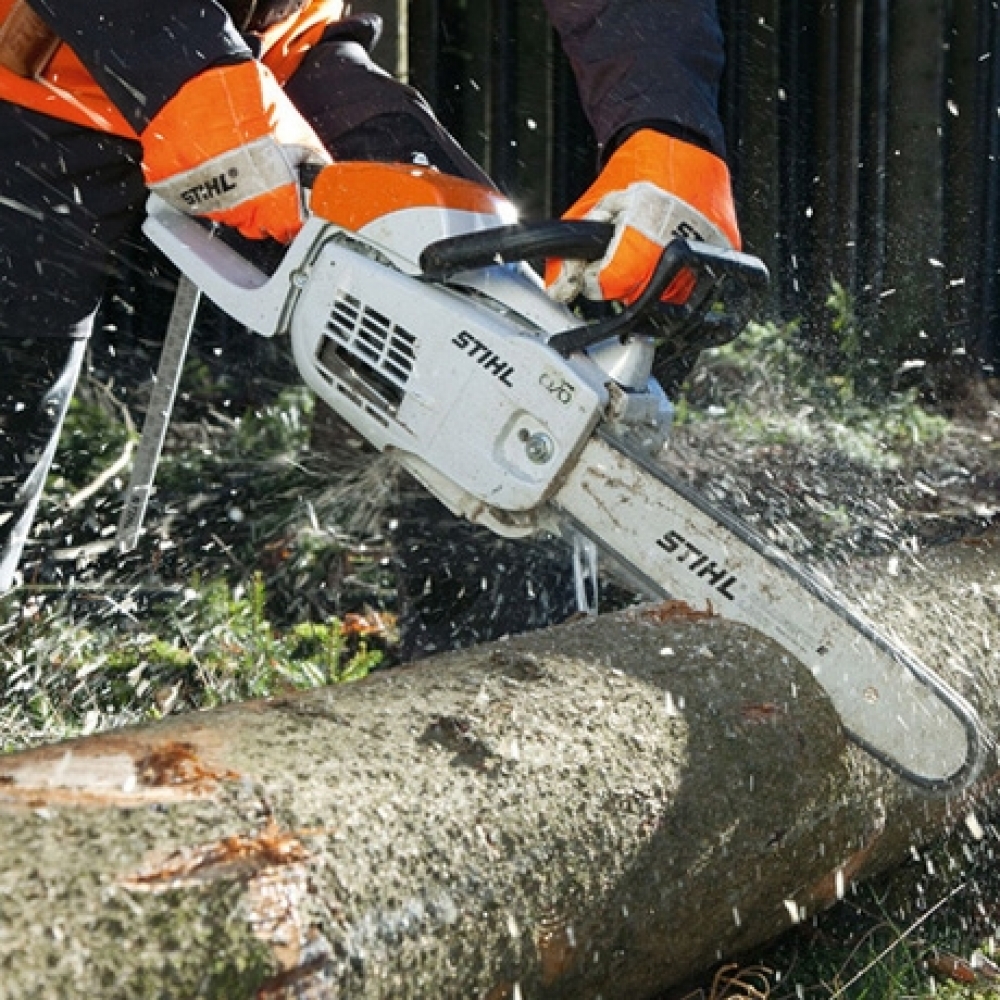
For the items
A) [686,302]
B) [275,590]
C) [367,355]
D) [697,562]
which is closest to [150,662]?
[275,590]

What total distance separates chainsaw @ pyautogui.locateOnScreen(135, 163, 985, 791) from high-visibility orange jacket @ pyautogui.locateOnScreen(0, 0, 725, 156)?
0.28 m

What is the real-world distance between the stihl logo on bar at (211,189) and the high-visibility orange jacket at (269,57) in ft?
0.41

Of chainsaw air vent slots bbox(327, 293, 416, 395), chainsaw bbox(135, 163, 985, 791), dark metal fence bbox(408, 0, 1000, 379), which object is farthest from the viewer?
dark metal fence bbox(408, 0, 1000, 379)

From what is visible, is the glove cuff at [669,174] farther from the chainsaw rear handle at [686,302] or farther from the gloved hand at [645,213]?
the chainsaw rear handle at [686,302]

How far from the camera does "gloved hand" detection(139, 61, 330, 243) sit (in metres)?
2.43

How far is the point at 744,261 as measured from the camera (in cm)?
242

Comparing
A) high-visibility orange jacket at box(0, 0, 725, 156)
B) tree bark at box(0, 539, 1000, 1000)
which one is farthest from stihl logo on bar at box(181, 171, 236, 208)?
tree bark at box(0, 539, 1000, 1000)

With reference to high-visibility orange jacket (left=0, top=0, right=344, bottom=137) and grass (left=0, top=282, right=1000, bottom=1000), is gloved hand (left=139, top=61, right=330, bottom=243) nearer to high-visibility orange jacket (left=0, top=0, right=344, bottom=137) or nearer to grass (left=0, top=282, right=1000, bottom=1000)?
high-visibility orange jacket (left=0, top=0, right=344, bottom=137)

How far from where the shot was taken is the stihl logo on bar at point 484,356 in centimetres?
245

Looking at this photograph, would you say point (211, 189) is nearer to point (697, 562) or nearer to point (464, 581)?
point (697, 562)

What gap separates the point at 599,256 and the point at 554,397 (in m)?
0.23

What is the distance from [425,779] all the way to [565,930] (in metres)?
0.25

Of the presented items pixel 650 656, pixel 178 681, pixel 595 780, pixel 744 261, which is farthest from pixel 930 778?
pixel 178 681

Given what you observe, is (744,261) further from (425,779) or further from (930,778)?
(425,779)
